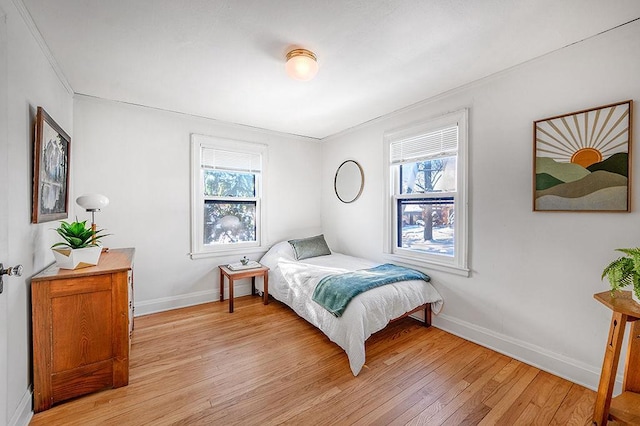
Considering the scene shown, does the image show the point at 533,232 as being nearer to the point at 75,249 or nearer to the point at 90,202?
the point at 75,249

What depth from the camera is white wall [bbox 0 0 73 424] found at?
1.48 metres

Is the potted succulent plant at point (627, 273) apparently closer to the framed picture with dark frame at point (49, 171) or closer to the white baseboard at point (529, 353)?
the white baseboard at point (529, 353)

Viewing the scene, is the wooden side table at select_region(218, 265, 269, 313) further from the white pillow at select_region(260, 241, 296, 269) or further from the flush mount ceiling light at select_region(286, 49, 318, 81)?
the flush mount ceiling light at select_region(286, 49, 318, 81)

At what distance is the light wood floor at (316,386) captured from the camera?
5.57 ft

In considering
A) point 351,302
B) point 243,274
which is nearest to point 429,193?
point 351,302

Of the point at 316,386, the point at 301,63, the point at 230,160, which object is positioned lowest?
the point at 316,386

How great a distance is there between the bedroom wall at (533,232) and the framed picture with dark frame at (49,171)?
3.29 m

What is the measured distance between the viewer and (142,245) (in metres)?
3.21

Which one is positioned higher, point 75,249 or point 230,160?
point 230,160

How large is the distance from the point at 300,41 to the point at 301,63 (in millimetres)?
143

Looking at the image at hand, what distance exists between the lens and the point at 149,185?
3.26 meters

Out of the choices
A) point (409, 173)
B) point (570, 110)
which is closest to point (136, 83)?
point (409, 173)

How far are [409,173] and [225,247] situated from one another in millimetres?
2618

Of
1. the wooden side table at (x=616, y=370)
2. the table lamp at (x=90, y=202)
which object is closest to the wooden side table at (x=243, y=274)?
the table lamp at (x=90, y=202)
